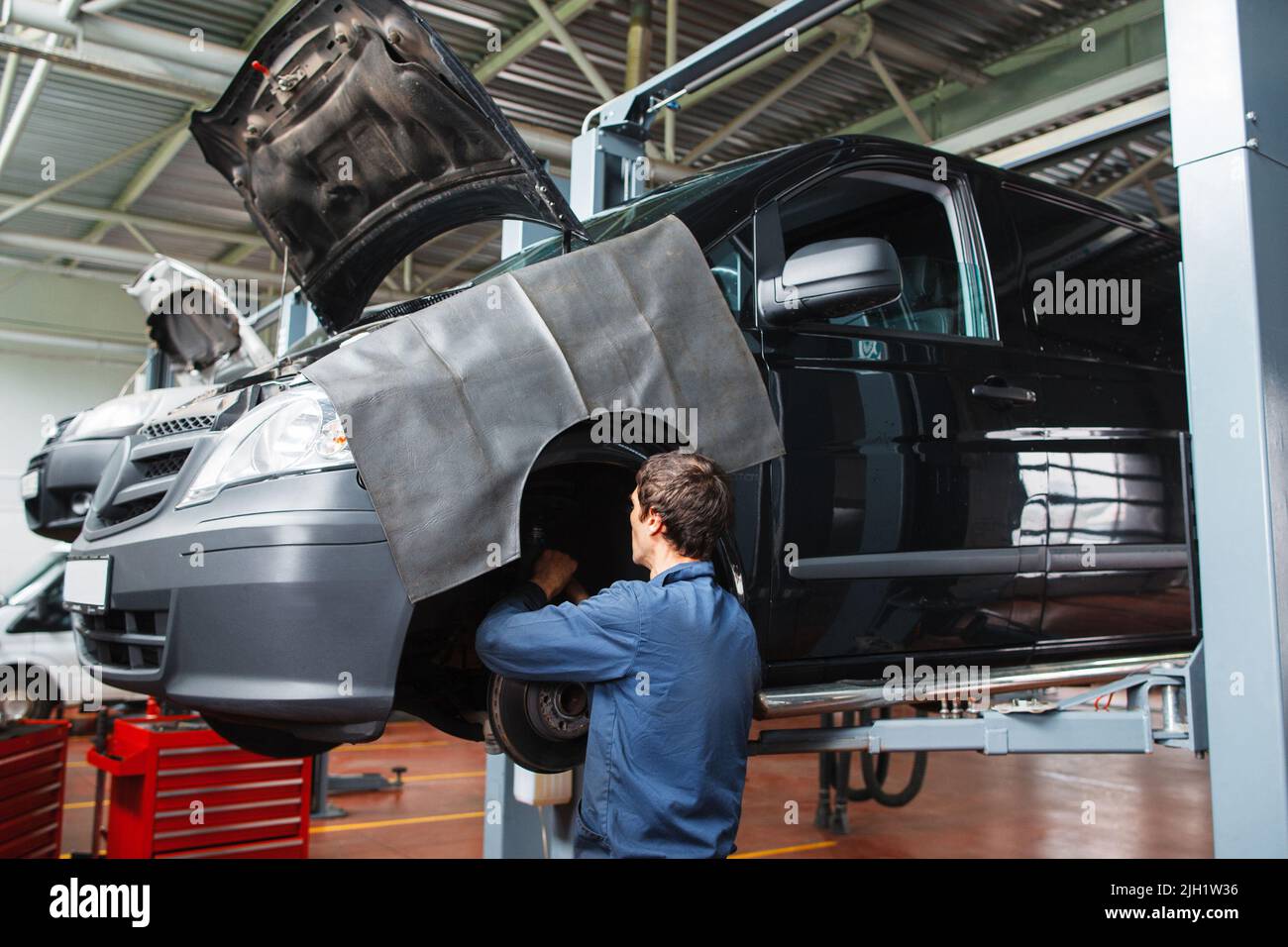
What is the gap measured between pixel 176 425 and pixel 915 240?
2087 mm

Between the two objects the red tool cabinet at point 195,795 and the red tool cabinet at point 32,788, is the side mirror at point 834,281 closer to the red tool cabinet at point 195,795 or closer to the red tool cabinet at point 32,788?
the red tool cabinet at point 195,795

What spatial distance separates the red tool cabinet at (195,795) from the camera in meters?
4.23

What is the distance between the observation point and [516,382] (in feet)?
6.58

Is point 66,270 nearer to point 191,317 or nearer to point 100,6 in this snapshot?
point 100,6

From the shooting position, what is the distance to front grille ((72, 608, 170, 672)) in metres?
2.06

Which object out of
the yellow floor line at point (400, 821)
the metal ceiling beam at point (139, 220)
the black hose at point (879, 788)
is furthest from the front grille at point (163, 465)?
the metal ceiling beam at point (139, 220)

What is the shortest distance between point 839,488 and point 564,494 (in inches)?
26.4

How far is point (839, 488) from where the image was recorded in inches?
100.0

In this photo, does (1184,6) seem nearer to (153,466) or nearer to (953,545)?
(953,545)

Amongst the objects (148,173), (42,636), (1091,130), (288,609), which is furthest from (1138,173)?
(148,173)

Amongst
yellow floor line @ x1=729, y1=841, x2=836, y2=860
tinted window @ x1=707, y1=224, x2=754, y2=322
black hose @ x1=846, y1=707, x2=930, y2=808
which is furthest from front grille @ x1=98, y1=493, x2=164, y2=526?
black hose @ x1=846, y1=707, x2=930, y2=808

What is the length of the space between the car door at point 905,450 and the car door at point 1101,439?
118mm
